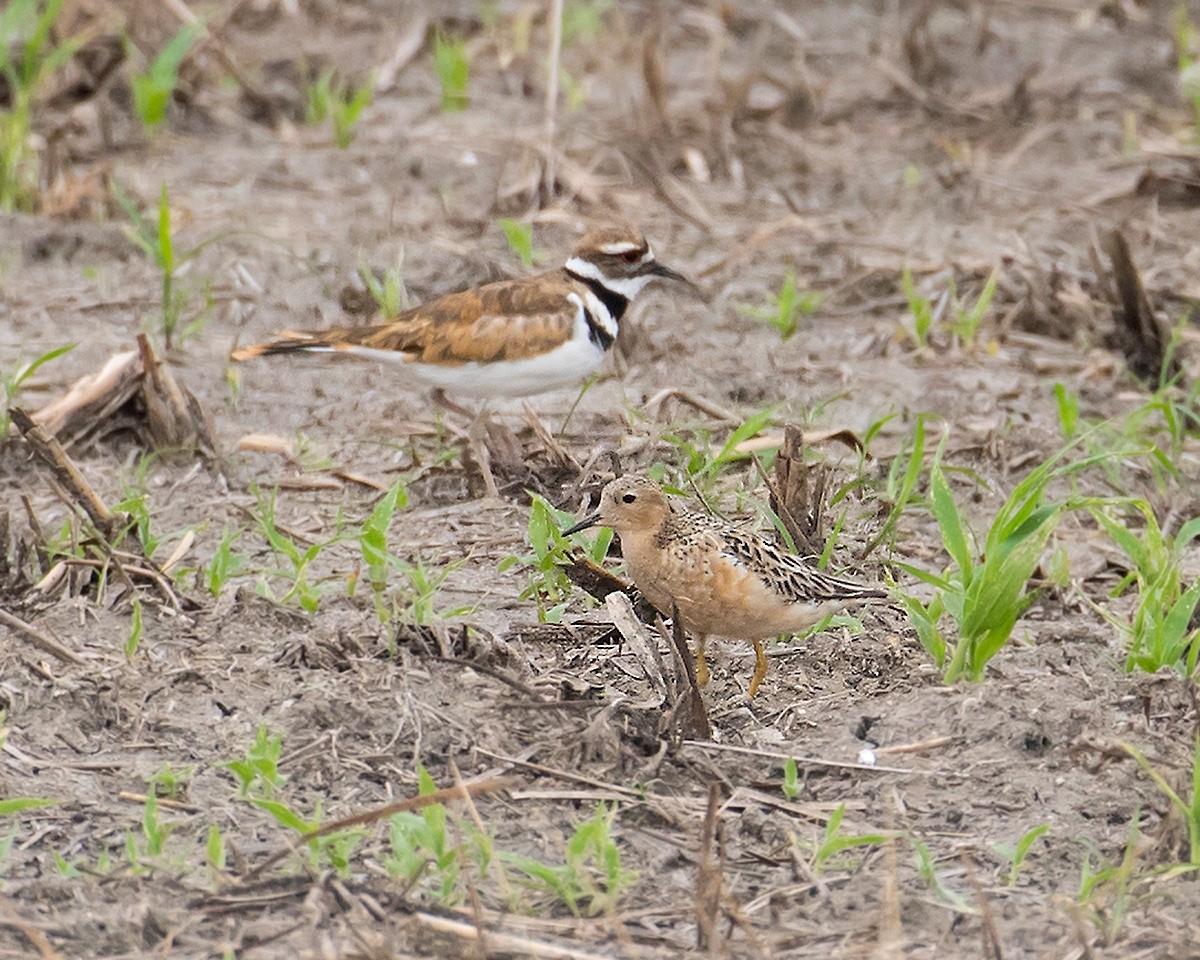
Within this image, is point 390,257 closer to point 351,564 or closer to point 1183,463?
point 351,564

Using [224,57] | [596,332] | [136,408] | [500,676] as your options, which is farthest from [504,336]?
[224,57]

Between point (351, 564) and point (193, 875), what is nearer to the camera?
point (193, 875)

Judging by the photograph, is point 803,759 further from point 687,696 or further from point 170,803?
point 170,803

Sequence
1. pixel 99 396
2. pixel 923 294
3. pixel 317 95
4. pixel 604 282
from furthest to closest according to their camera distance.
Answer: pixel 317 95 → pixel 923 294 → pixel 604 282 → pixel 99 396

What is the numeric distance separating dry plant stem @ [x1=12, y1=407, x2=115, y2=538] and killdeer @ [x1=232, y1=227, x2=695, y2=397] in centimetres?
152

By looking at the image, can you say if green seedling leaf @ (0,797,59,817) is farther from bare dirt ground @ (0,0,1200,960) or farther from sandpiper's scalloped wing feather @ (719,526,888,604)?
sandpiper's scalloped wing feather @ (719,526,888,604)

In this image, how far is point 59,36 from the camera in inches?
406

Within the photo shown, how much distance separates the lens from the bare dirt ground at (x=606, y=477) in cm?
428

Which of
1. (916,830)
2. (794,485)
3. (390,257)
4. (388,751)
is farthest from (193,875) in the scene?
(390,257)

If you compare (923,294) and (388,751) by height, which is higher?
(388,751)

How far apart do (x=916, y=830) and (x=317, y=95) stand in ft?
22.2

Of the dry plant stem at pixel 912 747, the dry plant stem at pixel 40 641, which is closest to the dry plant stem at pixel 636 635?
the dry plant stem at pixel 912 747

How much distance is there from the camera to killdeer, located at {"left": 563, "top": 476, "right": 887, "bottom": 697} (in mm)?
5086

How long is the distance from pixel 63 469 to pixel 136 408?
4.47ft
